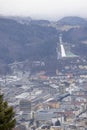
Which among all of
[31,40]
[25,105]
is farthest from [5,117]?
[31,40]

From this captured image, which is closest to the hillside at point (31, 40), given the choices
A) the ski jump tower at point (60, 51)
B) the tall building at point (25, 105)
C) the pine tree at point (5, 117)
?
the ski jump tower at point (60, 51)

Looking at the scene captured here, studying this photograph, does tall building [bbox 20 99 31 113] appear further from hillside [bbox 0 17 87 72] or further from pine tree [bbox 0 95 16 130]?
pine tree [bbox 0 95 16 130]

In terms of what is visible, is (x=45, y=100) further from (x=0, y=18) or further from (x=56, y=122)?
(x=0, y=18)

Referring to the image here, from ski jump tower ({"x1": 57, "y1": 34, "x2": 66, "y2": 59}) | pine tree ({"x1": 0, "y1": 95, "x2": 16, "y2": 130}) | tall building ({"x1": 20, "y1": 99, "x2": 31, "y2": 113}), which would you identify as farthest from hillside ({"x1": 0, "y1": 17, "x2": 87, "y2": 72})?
pine tree ({"x1": 0, "y1": 95, "x2": 16, "y2": 130})

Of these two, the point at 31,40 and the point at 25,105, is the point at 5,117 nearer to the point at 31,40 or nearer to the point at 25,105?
the point at 25,105

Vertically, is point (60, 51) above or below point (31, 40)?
below

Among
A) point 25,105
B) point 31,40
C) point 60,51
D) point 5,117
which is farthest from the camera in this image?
point 31,40

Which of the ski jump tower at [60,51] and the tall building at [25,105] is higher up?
the ski jump tower at [60,51]

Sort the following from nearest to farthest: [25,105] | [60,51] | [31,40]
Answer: [25,105] → [60,51] → [31,40]

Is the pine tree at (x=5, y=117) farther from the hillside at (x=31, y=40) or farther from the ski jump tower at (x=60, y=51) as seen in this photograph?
the ski jump tower at (x=60, y=51)
